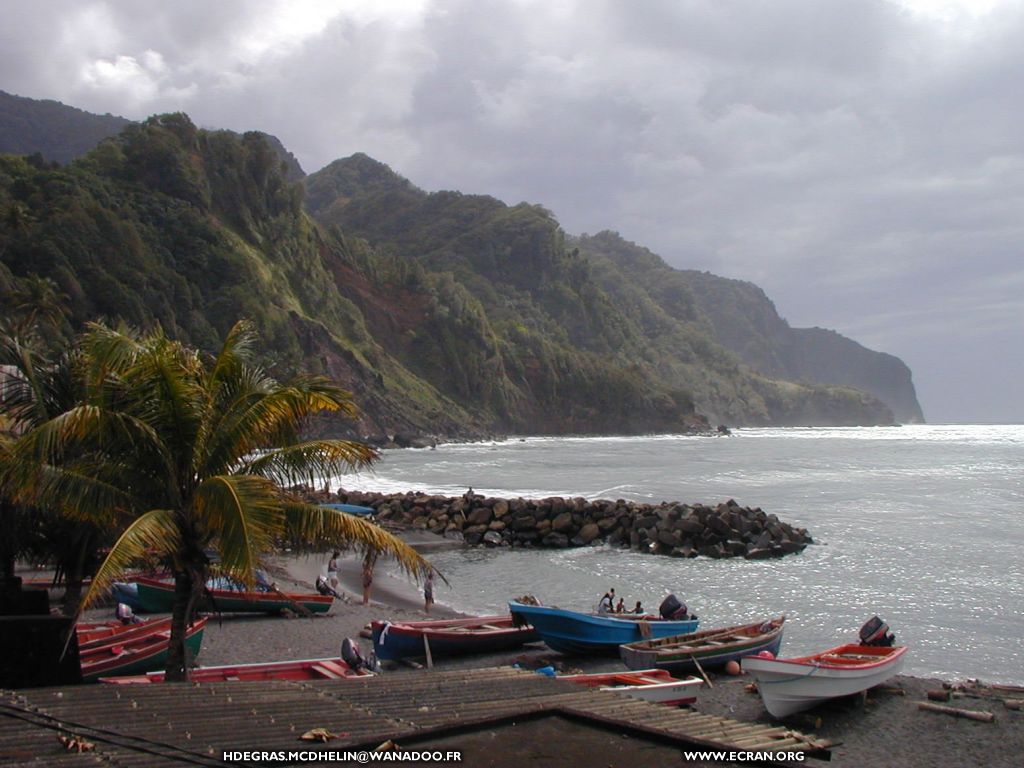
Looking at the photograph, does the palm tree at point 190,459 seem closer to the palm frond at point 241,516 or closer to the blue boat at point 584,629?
the palm frond at point 241,516

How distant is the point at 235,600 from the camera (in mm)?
20750

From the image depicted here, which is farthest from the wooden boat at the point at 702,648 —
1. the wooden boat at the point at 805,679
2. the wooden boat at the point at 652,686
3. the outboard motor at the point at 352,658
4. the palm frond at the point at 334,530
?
the palm frond at the point at 334,530

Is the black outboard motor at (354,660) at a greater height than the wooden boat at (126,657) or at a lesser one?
lesser

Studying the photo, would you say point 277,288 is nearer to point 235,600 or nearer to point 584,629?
point 235,600

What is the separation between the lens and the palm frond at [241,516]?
343 inches

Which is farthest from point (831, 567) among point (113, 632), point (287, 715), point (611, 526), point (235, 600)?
point (287, 715)

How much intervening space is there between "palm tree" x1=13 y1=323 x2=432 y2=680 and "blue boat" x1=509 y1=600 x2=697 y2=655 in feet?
27.7

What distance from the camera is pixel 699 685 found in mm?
14922

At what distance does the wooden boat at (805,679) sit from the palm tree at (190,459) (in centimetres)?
703

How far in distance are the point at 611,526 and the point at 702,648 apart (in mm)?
21829

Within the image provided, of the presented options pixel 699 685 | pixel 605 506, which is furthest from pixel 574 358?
pixel 699 685

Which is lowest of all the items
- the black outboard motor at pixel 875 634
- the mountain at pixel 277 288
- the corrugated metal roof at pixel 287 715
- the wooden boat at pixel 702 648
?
the wooden boat at pixel 702 648

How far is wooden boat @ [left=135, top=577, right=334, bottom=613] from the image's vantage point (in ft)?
67.2

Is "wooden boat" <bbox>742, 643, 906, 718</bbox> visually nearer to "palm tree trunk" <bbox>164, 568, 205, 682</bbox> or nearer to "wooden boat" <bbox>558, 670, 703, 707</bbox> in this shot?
"wooden boat" <bbox>558, 670, 703, 707</bbox>
